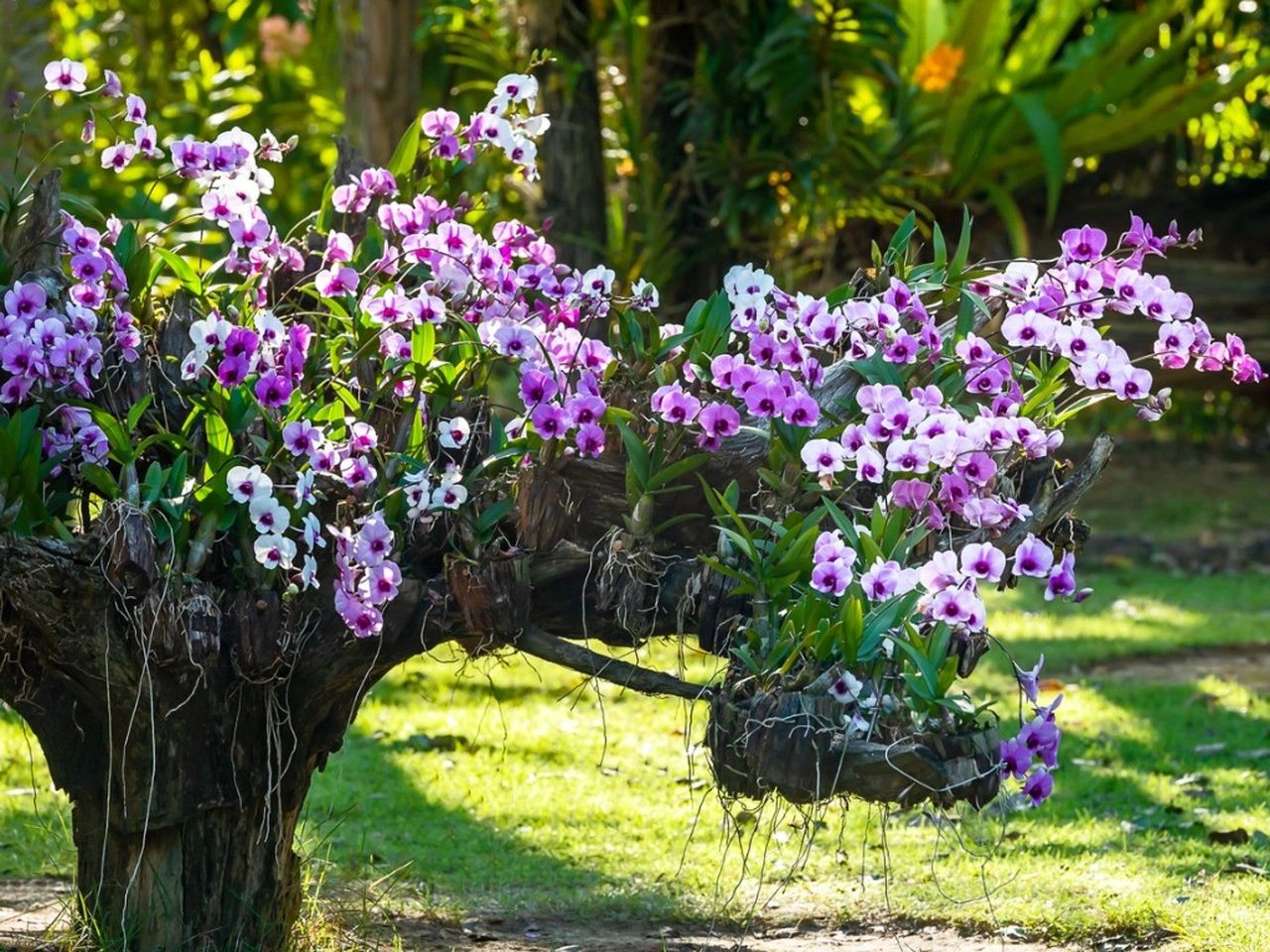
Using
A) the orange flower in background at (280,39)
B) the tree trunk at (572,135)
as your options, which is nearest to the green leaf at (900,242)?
the tree trunk at (572,135)

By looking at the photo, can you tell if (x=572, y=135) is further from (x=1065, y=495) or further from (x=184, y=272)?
(x=1065, y=495)

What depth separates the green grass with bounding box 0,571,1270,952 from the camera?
436cm

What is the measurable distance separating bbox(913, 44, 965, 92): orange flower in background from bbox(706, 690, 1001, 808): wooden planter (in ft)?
27.8

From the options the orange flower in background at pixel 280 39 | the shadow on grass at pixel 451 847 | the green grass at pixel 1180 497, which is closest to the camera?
the shadow on grass at pixel 451 847

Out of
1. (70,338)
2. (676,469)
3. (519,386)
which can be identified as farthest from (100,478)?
(676,469)

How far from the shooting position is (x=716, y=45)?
33.0 ft

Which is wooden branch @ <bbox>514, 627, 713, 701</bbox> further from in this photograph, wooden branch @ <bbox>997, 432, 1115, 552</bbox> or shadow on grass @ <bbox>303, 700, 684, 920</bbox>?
shadow on grass @ <bbox>303, 700, 684, 920</bbox>

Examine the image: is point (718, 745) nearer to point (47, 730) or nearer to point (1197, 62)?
point (47, 730)

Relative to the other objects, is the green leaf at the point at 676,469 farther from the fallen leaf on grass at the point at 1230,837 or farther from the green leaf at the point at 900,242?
the fallen leaf on grass at the point at 1230,837

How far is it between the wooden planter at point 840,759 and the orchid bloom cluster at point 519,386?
47mm

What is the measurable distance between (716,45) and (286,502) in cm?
749

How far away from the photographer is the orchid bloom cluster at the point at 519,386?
118 inches

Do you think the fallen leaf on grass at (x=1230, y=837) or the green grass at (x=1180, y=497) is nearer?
the fallen leaf on grass at (x=1230, y=837)

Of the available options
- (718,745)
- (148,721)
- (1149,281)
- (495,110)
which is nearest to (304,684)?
(148,721)
